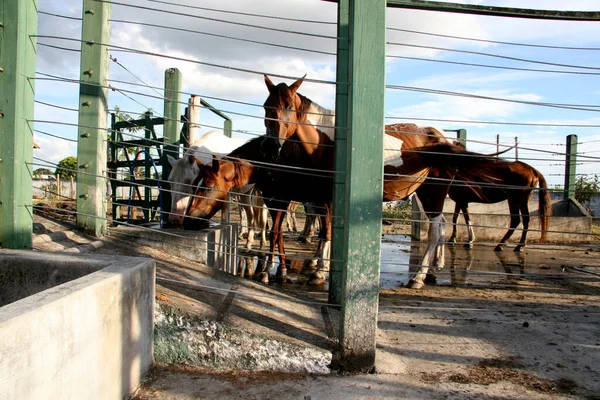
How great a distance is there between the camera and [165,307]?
2562 millimetres

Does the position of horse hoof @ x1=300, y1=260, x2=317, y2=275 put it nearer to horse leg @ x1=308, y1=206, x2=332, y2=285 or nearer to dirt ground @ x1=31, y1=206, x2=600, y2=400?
horse leg @ x1=308, y1=206, x2=332, y2=285

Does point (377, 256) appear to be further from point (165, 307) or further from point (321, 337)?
point (165, 307)

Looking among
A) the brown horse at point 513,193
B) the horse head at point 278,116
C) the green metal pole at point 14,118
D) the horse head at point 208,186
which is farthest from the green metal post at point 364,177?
the brown horse at point 513,193

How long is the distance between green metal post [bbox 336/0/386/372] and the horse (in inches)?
96.5

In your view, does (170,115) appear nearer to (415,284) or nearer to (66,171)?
(66,171)

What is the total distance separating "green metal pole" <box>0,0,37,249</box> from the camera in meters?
2.69

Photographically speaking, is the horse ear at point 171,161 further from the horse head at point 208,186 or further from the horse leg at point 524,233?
the horse leg at point 524,233

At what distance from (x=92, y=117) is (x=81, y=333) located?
2588 mm

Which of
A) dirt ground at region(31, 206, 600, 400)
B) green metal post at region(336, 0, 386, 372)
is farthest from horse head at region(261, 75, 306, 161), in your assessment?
green metal post at region(336, 0, 386, 372)

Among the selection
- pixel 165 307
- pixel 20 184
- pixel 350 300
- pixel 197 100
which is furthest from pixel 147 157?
pixel 350 300

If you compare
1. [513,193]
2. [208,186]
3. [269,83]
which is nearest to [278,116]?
[269,83]

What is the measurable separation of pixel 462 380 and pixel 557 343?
1.05m

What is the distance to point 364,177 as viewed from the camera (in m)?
2.48

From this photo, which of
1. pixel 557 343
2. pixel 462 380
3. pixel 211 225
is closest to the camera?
pixel 462 380
